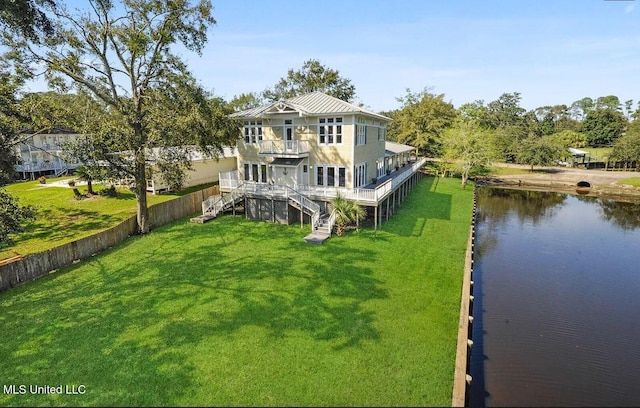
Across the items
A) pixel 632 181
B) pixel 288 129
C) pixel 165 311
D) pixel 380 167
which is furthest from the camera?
pixel 632 181

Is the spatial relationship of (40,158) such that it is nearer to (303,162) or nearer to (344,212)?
(303,162)

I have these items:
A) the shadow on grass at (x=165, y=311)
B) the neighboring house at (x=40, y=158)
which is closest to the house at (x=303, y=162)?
the shadow on grass at (x=165, y=311)

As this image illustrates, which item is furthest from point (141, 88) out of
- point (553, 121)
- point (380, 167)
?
point (553, 121)

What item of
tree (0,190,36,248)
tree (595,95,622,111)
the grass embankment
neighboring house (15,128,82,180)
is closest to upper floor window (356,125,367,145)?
the grass embankment

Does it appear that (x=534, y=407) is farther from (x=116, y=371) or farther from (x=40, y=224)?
(x=40, y=224)

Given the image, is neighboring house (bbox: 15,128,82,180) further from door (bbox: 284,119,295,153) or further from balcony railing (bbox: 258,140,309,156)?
door (bbox: 284,119,295,153)

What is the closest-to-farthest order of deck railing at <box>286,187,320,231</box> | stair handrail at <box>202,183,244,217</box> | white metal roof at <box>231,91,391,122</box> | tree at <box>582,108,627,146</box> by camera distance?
deck railing at <box>286,187,320,231</box> → white metal roof at <box>231,91,391,122</box> → stair handrail at <box>202,183,244,217</box> → tree at <box>582,108,627,146</box>
